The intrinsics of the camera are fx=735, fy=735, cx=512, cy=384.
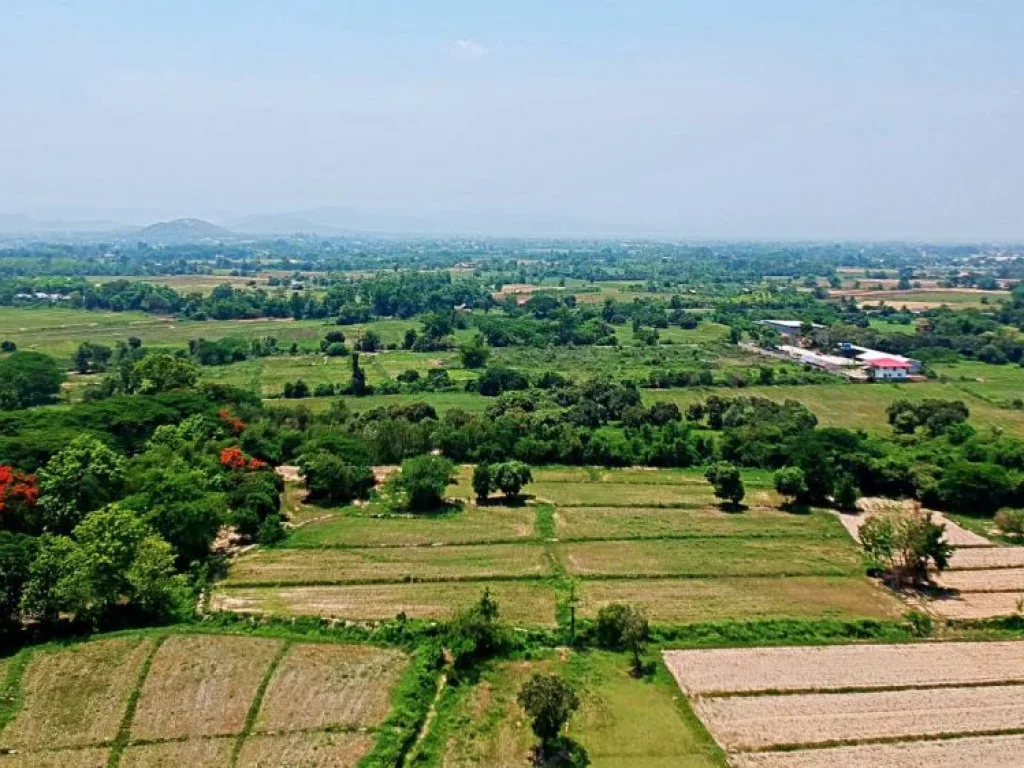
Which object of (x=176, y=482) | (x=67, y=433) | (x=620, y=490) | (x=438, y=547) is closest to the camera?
(x=176, y=482)

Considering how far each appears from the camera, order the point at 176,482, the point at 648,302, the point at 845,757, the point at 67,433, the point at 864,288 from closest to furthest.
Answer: the point at 845,757
the point at 176,482
the point at 67,433
the point at 648,302
the point at 864,288

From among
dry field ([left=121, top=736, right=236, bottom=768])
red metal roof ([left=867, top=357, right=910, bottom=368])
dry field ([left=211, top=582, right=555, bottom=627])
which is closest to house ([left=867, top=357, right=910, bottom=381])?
red metal roof ([left=867, top=357, right=910, bottom=368])

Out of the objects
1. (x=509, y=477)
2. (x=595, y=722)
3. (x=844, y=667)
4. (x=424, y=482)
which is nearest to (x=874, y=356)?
(x=509, y=477)

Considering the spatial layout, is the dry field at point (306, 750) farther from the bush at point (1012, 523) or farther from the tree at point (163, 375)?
the tree at point (163, 375)

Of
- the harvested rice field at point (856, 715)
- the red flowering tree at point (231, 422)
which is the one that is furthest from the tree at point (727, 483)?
the red flowering tree at point (231, 422)

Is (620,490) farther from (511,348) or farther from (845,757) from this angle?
(511,348)

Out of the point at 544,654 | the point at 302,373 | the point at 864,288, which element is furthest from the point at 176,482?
the point at 864,288

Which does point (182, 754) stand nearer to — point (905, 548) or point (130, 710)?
point (130, 710)
